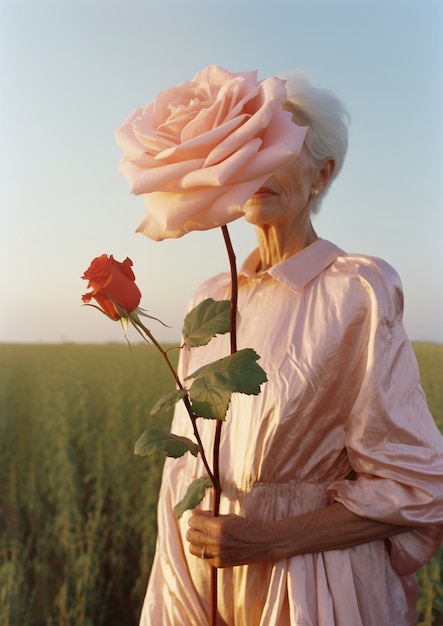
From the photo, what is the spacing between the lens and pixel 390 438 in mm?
742

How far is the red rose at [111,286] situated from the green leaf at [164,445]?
0.34 ft

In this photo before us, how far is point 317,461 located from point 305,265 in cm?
21

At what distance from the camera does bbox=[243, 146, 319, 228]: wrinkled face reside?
2.62 feet

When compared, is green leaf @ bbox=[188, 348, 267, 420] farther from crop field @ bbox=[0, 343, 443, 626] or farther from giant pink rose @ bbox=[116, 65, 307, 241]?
crop field @ bbox=[0, 343, 443, 626]

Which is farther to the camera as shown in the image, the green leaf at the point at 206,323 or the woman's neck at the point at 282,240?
the woman's neck at the point at 282,240

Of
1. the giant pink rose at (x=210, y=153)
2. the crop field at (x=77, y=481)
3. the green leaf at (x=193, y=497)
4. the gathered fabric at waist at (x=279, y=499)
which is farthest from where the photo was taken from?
the crop field at (x=77, y=481)

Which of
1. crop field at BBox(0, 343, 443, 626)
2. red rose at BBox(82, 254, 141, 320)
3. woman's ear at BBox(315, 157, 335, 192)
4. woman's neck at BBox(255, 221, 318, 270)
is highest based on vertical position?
woman's ear at BBox(315, 157, 335, 192)

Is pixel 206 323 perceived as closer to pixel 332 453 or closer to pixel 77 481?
pixel 332 453

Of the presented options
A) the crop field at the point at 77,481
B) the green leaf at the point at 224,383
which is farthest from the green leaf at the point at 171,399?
the crop field at the point at 77,481

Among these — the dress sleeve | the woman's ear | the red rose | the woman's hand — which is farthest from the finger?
the woman's ear

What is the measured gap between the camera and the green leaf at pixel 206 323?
0.61 metres

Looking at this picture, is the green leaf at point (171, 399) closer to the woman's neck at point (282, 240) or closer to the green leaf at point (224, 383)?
the green leaf at point (224, 383)

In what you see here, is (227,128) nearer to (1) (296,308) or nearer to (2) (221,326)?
(2) (221,326)

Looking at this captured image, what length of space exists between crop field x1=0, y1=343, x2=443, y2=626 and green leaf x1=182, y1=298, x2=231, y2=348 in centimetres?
135
